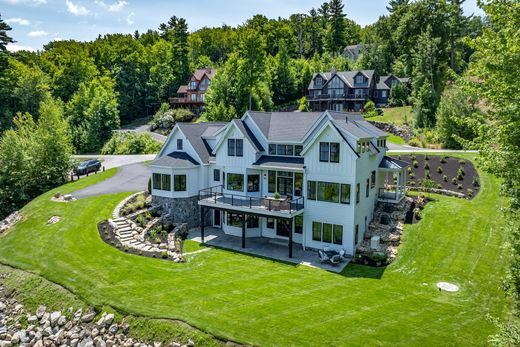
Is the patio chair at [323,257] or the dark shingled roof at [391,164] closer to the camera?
the patio chair at [323,257]

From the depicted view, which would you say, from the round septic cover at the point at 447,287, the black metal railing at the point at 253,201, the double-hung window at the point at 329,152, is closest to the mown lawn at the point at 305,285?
the round septic cover at the point at 447,287

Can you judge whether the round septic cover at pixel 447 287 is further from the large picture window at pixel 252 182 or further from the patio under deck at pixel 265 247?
the large picture window at pixel 252 182

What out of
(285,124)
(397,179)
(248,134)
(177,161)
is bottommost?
(397,179)

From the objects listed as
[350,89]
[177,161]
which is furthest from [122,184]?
[350,89]

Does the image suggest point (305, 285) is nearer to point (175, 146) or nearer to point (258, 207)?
point (258, 207)

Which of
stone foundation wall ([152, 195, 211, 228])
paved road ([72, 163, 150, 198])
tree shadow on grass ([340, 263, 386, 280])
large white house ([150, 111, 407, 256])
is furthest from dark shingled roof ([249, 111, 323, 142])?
paved road ([72, 163, 150, 198])
